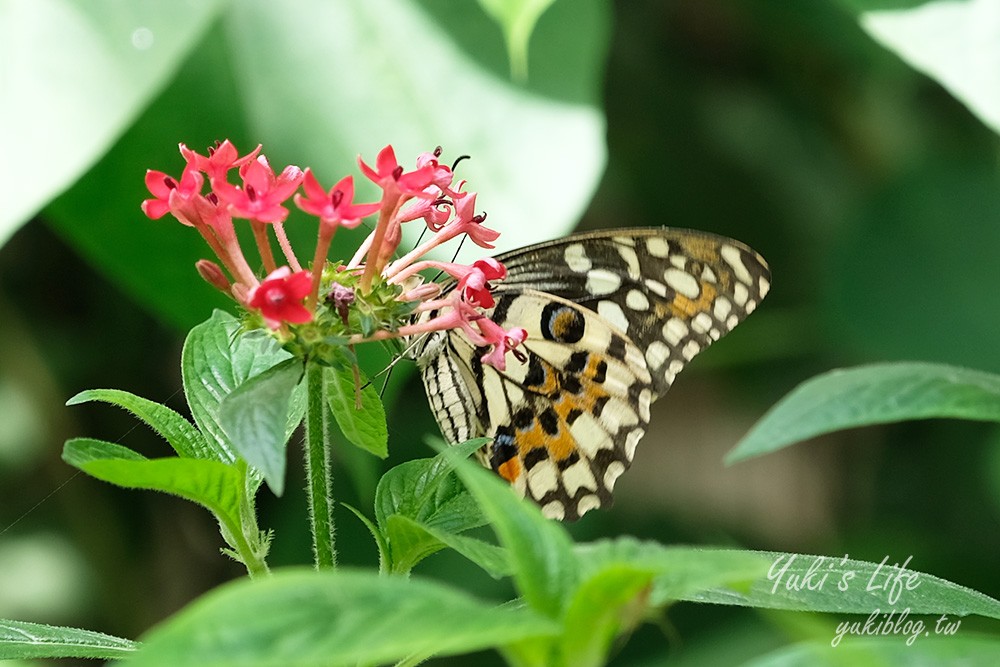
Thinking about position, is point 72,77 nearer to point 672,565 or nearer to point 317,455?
point 317,455

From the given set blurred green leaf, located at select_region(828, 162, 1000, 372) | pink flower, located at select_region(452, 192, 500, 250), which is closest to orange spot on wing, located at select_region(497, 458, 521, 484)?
pink flower, located at select_region(452, 192, 500, 250)

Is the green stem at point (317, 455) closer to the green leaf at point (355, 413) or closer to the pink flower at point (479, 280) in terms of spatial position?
the green leaf at point (355, 413)

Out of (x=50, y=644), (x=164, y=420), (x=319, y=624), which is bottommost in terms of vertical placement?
(x=50, y=644)

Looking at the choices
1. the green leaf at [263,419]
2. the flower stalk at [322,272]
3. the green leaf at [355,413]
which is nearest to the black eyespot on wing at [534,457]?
the flower stalk at [322,272]

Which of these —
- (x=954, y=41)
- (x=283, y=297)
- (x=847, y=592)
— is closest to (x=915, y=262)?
(x=954, y=41)

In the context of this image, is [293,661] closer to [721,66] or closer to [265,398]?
[265,398]
